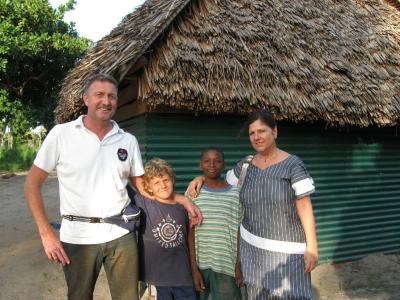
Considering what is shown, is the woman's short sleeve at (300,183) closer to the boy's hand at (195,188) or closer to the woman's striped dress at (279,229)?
the woman's striped dress at (279,229)

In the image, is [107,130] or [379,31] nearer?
[107,130]

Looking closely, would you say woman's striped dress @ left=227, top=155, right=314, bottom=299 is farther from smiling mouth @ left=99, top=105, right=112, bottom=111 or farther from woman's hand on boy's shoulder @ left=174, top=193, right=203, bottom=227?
smiling mouth @ left=99, top=105, right=112, bottom=111

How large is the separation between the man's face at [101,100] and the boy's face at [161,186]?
52 cm

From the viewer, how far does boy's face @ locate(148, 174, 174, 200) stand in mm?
2641

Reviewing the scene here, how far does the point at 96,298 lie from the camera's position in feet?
14.8

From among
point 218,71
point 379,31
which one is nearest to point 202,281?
point 218,71

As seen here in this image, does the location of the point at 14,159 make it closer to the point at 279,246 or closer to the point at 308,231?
the point at 279,246

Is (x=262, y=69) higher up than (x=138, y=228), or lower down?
higher up

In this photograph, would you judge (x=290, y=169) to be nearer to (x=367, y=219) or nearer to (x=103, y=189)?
(x=103, y=189)

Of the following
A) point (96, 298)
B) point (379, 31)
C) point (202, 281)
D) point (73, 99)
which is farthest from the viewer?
point (379, 31)

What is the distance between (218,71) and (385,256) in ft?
13.2

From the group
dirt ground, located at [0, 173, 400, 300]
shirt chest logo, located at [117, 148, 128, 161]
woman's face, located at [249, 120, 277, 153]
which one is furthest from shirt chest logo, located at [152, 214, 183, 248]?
dirt ground, located at [0, 173, 400, 300]

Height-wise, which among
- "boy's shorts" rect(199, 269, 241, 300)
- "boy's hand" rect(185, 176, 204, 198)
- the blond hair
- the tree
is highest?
the tree

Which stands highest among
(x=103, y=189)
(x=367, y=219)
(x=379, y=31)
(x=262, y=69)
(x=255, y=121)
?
(x=379, y=31)
